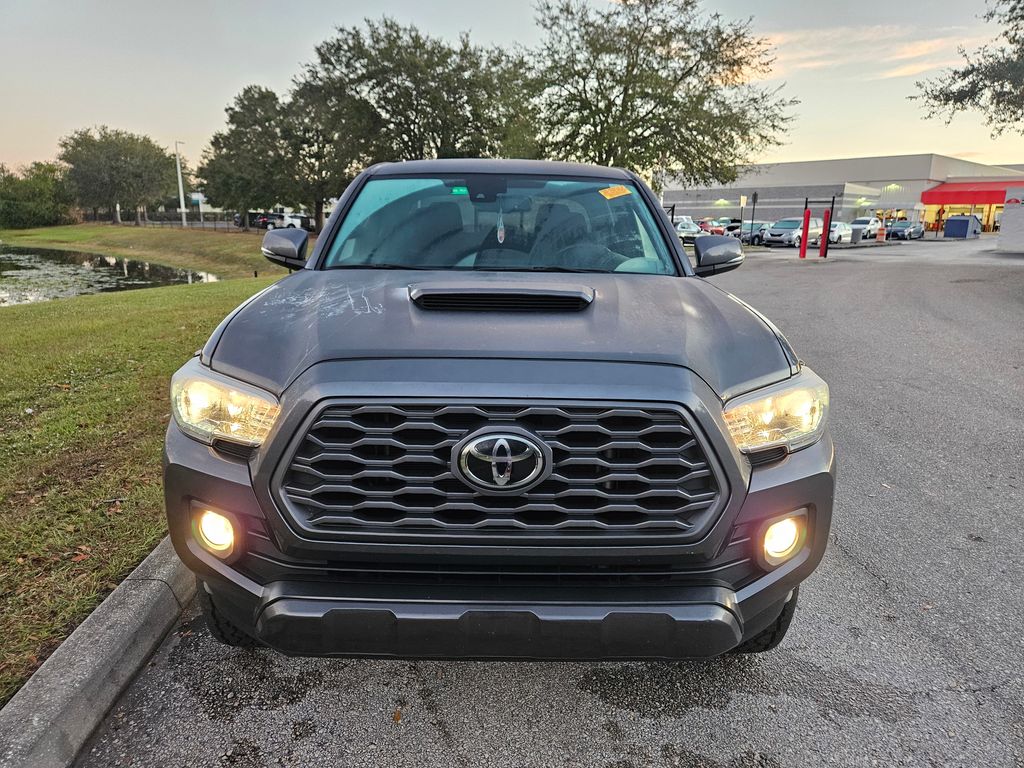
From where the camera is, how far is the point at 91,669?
2188 mm

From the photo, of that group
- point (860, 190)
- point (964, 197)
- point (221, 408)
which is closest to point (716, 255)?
point (221, 408)

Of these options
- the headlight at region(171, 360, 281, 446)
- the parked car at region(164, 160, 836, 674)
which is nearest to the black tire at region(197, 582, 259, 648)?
the parked car at region(164, 160, 836, 674)

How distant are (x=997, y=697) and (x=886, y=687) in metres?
0.35

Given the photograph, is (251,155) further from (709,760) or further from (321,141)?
(709,760)

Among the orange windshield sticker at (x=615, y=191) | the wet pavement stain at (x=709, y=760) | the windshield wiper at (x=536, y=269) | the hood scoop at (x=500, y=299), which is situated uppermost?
the orange windshield sticker at (x=615, y=191)

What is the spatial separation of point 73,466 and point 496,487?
129 inches

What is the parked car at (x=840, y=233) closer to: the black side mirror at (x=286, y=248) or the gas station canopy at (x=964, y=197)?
the gas station canopy at (x=964, y=197)

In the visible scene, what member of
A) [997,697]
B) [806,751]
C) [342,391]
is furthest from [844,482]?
[342,391]

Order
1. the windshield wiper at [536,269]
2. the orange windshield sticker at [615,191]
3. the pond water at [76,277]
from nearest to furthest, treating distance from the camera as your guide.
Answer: the windshield wiper at [536,269]
the orange windshield sticker at [615,191]
the pond water at [76,277]

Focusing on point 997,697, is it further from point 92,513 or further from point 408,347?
point 92,513

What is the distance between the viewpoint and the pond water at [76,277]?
70.9ft

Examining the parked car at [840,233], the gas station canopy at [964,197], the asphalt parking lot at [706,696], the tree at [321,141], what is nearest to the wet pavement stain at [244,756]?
the asphalt parking lot at [706,696]

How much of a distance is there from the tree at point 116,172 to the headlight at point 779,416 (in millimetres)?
98822

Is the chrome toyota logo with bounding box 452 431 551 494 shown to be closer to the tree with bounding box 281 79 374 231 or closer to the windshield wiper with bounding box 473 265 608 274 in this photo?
the windshield wiper with bounding box 473 265 608 274
